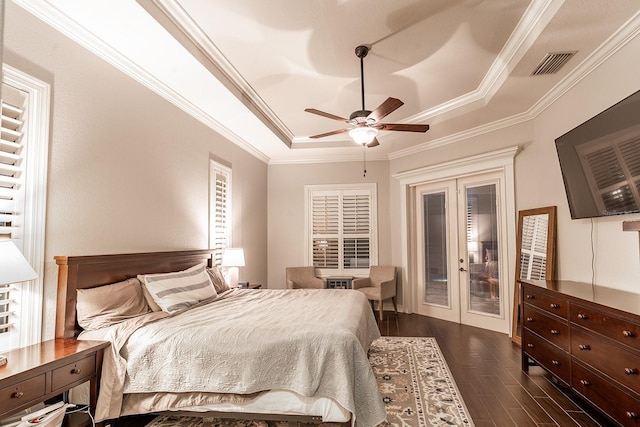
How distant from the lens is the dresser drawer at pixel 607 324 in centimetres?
216

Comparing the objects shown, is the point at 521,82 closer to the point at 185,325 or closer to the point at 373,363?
the point at 373,363

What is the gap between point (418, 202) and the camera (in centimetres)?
618

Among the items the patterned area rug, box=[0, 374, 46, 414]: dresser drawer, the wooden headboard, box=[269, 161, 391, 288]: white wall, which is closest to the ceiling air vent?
the patterned area rug

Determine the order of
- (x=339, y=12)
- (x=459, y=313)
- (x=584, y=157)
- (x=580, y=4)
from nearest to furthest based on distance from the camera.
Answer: (x=580, y=4) < (x=339, y=12) < (x=584, y=157) < (x=459, y=313)

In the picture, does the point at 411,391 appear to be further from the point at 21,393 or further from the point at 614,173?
the point at 21,393

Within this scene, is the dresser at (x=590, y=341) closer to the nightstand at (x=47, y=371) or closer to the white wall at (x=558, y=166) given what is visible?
the white wall at (x=558, y=166)

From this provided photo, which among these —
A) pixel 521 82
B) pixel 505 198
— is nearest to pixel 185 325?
pixel 521 82

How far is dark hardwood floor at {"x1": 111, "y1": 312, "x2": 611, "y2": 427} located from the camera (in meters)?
2.69

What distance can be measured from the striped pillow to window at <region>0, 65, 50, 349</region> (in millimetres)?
817

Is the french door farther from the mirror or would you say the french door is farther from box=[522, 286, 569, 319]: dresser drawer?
box=[522, 286, 569, 319]: dresser drawer

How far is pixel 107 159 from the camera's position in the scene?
295cm

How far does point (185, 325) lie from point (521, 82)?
3818 millimetres

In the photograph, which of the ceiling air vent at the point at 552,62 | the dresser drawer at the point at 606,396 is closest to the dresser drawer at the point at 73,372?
the dresser drawer at the point at 606,396

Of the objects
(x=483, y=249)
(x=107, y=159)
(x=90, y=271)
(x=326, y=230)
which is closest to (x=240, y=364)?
(x=90, y=271)
